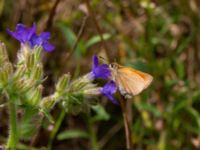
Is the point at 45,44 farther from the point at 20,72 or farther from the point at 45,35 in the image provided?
the point at 20,72

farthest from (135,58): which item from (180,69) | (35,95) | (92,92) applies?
(35,95)

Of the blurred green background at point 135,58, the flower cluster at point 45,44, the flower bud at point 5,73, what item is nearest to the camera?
the flower bud at point 5,73

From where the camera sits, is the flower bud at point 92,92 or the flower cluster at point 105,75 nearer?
the flower cluster at point 105,75

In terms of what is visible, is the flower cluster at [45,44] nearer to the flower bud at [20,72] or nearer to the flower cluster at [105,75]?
the flower cluster at [105,75]

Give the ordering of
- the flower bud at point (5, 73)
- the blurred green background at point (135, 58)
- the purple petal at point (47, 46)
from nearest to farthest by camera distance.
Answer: the flower bud at point (5, 73), the purple petal at point (47, 46), the blurred green background at point (135, 58)

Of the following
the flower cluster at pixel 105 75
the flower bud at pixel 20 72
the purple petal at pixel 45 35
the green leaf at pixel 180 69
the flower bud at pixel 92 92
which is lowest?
the green leaf at pixel 180 69

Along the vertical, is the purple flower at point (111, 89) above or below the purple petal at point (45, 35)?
below

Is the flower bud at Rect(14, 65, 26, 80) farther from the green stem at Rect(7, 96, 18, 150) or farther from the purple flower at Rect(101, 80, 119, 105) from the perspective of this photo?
the purple flower at Rect(101, 80, 119, 105)

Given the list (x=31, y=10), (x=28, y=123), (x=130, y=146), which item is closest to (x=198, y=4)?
(x=31, y=10)

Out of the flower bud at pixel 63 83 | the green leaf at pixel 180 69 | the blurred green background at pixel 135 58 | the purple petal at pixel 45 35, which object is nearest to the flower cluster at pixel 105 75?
the flower bud at pixel 63 83
